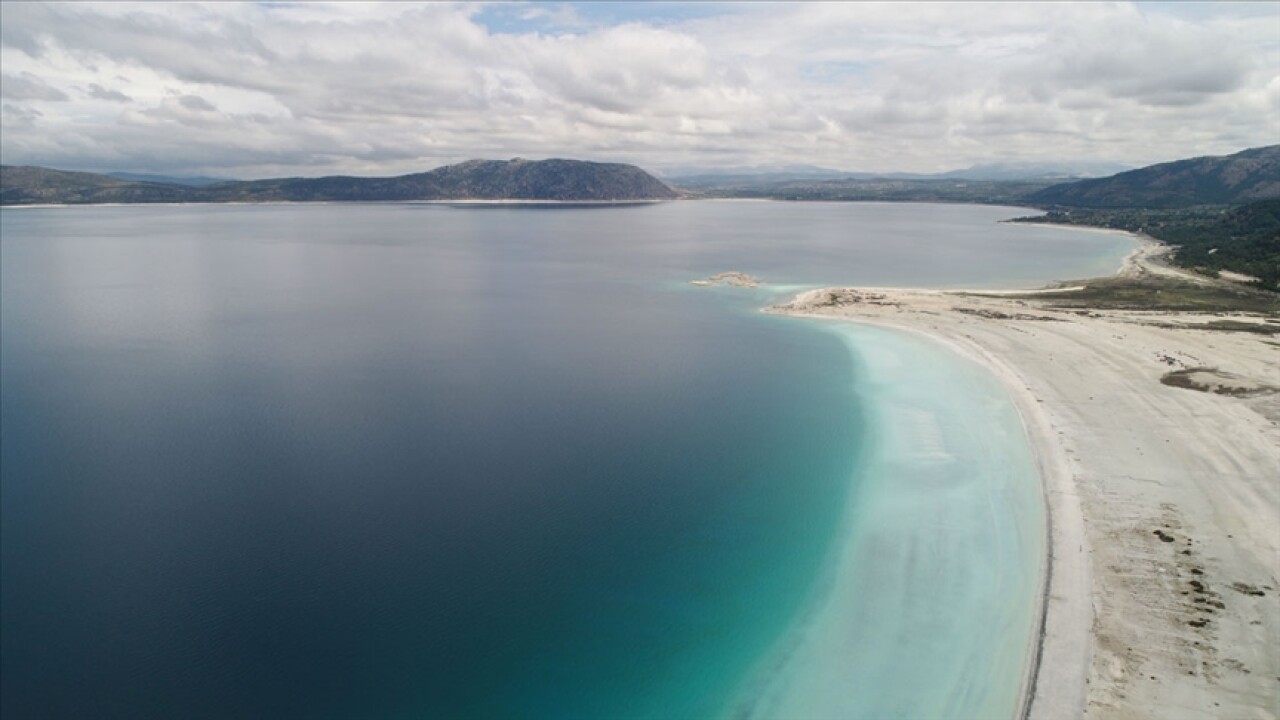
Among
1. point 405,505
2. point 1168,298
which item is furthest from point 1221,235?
point 405,505

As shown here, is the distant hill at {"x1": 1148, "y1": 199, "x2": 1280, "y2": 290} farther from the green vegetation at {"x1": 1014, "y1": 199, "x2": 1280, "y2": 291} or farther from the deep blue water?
the deep blue water

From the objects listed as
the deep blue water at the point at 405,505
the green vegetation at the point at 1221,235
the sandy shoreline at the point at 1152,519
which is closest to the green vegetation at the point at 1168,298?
the green vegetation at the point at 1221,235

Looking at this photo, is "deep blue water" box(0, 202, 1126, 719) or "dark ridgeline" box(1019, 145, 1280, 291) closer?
"deep blue water" box(0, 202, 1126, 719)

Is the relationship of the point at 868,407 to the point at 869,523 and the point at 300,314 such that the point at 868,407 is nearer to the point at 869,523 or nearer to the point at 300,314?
the point at 869,523

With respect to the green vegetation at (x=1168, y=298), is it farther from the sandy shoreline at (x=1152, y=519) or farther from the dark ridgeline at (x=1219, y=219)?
the sandy shoreline at (x=1152, y=519)

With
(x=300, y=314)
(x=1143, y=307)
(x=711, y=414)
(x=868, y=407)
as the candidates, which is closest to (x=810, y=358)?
(x=868, y=407)

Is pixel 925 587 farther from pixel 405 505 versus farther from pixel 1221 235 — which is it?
pixel 1221 235

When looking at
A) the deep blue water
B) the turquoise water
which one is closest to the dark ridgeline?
the turquoise water
